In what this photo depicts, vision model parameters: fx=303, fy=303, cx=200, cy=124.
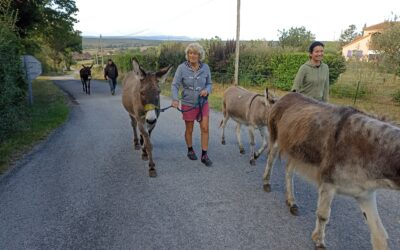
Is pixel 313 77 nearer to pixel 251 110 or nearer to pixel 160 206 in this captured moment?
pixel 251 110

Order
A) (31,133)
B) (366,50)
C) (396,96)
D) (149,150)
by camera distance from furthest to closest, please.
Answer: (366,50)
(396,96)
(31,133)
(149,150)

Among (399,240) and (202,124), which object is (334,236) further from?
(202,124)

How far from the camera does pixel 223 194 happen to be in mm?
4285

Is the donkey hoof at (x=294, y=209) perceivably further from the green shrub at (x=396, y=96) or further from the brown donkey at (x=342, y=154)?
the green shrub at (x=396, y=96)

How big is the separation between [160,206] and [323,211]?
1.99 metres

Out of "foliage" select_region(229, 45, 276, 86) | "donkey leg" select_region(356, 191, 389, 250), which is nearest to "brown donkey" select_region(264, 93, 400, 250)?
"donkey leg" select_region(356, 191, 389, 250)

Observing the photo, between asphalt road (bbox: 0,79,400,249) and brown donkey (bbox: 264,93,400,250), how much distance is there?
53cm

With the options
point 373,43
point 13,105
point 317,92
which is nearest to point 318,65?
point 317,92

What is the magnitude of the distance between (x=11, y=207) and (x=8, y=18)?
783cm

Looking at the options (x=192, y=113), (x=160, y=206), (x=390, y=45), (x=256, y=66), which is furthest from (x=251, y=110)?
(x=256, y=66)

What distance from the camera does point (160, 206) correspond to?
3.95m

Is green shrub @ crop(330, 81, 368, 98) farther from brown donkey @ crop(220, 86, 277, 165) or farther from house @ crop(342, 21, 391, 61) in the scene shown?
brown donkey @ crop(220, 86, 277, 165)

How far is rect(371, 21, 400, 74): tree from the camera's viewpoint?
11.8m

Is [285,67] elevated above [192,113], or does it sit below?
above
